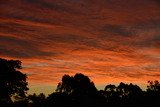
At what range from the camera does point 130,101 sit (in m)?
119

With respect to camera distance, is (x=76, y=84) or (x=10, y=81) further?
(x=76, y=84)

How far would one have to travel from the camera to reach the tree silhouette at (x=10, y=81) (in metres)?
80.8

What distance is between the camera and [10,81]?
81.8m

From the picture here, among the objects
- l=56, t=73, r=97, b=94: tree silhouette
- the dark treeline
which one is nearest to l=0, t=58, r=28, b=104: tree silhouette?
the dark treeline

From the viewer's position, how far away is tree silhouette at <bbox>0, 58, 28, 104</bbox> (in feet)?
265

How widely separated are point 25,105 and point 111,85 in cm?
3908

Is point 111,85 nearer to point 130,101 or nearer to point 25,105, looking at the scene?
point 130,101

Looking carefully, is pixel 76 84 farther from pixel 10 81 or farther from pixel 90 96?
pixel 10 81

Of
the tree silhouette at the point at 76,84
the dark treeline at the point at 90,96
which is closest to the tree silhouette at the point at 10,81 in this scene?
the dark treeline at the point at 90,96

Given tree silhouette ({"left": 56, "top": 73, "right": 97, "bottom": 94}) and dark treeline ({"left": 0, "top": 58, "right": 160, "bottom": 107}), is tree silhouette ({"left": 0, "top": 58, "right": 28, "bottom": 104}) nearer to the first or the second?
dark treeline ({"left": 0, "top": 58, "right": 160, "bottom": 107})

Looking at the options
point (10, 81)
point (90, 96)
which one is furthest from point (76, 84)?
point (10, 81)

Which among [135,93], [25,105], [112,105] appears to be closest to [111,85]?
[135,93]

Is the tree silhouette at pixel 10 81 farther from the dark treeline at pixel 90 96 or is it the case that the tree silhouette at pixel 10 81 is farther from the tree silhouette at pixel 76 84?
the tree silhouette at pixel 76 84

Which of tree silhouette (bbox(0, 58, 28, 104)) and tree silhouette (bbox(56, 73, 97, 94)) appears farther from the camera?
tree silhouette (bbox(56, 73, 97, 94))
